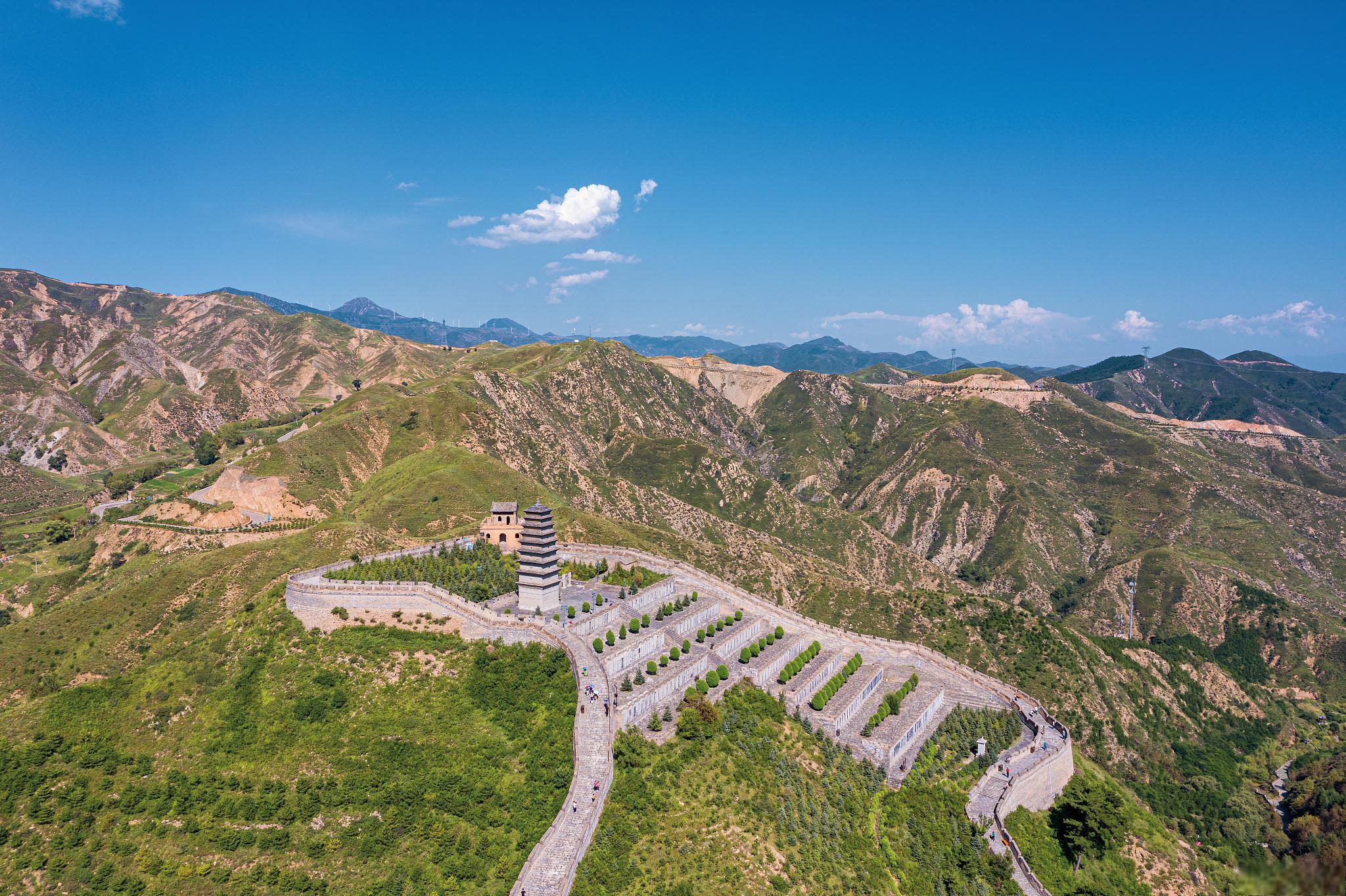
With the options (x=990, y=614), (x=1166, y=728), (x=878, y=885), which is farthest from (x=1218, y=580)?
(x=878, y=885)

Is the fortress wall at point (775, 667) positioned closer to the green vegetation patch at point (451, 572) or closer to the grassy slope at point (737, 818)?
the grassy slope at point (737, 818)

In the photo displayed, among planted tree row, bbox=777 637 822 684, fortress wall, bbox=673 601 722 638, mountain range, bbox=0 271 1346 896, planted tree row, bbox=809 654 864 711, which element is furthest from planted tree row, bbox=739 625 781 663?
mountain range, bbox=0 271 1346 896

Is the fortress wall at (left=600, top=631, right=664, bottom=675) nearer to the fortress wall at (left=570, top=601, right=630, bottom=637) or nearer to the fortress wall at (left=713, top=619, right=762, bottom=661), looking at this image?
the fortress wall at (left=570, top=601, right=630, bottom=637)

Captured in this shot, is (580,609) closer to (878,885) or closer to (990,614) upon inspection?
(878,885)

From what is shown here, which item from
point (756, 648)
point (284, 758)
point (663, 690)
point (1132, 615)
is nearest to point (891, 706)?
point (756, 648)

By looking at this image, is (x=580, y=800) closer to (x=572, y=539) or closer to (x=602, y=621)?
(x=602, y=621)
